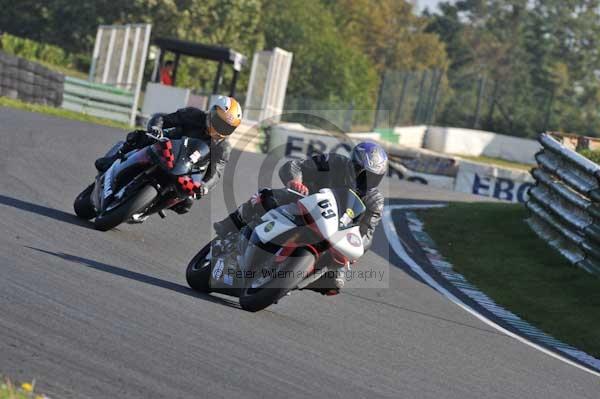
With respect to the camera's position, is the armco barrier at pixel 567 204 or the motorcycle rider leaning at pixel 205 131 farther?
the armco barrier at pixel 567 204

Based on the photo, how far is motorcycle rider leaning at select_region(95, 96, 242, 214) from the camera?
9.54 m

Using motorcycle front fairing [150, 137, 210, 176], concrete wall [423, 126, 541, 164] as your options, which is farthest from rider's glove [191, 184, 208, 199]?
concrete wall [423, 126, 541, 164]

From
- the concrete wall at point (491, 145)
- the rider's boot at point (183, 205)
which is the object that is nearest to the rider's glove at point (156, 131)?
the rider's boot at point (183, 205)

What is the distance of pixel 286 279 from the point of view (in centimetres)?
723

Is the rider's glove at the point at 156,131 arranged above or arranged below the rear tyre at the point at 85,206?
above

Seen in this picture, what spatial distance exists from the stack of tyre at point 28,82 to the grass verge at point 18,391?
20335 mm

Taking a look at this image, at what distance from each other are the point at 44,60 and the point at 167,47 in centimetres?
1292

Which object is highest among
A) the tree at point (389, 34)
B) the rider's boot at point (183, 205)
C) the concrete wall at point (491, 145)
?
the tree at point (389, 34)

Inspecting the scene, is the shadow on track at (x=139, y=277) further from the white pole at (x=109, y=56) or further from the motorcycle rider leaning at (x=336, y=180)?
the white pole at (x=109, y=56)

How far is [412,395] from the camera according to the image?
19.6 feet

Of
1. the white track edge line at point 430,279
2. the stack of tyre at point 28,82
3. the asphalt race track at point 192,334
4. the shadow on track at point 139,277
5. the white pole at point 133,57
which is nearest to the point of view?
the asphalt race track at point 192,334

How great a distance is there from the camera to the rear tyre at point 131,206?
928 centimetres

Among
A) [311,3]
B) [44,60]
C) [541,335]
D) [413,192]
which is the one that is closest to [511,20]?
[311,3]

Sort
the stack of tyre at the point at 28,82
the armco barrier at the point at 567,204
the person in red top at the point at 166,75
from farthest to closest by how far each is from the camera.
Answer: the person in red top at the point at 166,75, the stack of tyre at the point at 28,82, the armco barrier at the point at 567,204
